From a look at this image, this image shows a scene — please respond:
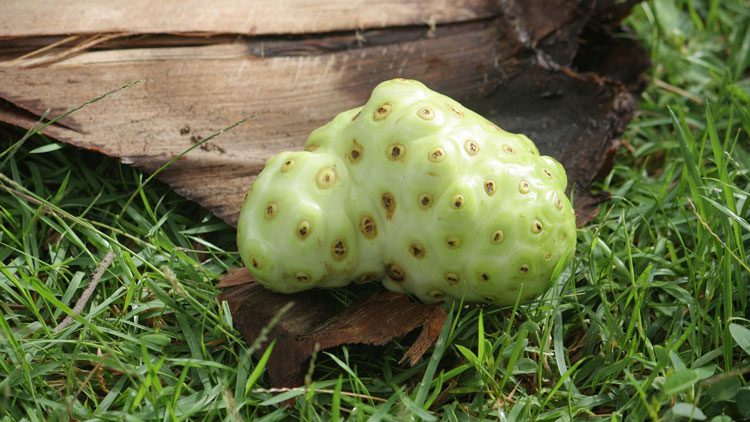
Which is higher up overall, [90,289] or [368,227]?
[368,227]

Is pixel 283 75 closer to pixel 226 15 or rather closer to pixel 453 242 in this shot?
pixel 226 15

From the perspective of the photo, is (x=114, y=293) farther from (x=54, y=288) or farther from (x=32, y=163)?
(x=32, y=163)

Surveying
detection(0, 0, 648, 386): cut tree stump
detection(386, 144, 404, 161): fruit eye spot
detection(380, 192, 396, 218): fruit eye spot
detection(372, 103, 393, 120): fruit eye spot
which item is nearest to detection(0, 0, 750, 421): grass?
detection(0, 0, 648, 386): cut tree stump

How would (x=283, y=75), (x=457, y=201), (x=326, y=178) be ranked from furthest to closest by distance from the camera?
(x=283, y=75), (x=326, y=178), (x=457, y=201)

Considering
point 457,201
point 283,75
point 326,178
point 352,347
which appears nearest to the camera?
point 457,201

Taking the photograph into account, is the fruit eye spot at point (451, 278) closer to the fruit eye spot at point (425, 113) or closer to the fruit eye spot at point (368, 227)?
the fruit eye spot at point (368, 227)

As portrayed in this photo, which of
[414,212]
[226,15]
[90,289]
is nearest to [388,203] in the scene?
[414,212]

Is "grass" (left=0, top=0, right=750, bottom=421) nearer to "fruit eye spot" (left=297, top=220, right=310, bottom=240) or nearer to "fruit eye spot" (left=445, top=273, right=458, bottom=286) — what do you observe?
"fruit eye spot" (left=445, top=273, right=458, bottom=286)

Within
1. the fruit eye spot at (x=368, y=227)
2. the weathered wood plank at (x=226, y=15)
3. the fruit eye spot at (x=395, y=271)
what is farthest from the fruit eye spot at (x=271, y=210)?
the weathered wood plank at (x=226, y=15)
